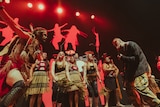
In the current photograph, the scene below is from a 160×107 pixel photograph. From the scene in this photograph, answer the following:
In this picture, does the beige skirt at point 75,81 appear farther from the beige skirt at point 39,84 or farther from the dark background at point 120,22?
the dark background at point 120,22

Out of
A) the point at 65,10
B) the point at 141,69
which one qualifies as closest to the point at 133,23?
Result: the point at 65,10

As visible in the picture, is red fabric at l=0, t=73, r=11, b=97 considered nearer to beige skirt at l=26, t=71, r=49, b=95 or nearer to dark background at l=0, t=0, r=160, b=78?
beige skirt at l=26, t=71, r=49, b=95

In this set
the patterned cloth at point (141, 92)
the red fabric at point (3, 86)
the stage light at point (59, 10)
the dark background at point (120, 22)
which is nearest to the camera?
the patterned cloth at point (141, 92)

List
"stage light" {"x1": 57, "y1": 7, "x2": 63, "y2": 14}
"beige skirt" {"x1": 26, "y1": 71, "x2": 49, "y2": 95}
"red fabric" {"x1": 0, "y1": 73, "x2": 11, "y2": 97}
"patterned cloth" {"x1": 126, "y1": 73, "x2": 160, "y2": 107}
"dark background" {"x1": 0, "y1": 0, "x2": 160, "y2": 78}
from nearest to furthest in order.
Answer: "patterned cloth" {"x1": 126, "y1": 73, "x2": 160, "y2": 107}
"red fabric" {"x1": 0, "y1": 73, "x2": 11, "y2": 97}
"beige skirt" {"x1": 26, "y1": 71, "x2": 49, "y2": 95}
"stage light" {"x1": 57, "y1": 7, "x2": 63, "y2": 14}
"dark background" {"x1": 0, "y1": 0, "x2": 160, "y2": 78}

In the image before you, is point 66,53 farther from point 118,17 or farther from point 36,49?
point 118,17

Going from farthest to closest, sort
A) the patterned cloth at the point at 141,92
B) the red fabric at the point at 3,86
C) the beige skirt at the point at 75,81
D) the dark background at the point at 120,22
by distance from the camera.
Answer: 1. the dark background at the point at 120,22
2. the beige skirt at the point at 75,81
3. the red fabric at the point at 3,86
4. the patterned cloth at the point at 141,92

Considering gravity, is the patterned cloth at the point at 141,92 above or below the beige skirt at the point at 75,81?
below

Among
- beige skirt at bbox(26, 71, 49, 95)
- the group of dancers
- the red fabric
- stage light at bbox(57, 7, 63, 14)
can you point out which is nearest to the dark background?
stage light at bbox(57, 7, 63, 14)

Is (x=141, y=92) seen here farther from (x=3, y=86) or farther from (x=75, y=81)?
(x=3, y=86)

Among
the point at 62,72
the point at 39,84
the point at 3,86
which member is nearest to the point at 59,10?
the point at 62,72

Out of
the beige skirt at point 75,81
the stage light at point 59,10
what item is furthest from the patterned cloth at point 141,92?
the stage light at point 59,10

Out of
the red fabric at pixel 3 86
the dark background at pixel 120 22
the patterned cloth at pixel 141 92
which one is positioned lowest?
the patterned cloth at pixel 141 92

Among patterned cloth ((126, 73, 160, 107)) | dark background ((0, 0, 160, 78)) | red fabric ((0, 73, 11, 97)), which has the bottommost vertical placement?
patterned cloth ((126, 73, 160, 107))

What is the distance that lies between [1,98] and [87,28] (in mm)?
2673
